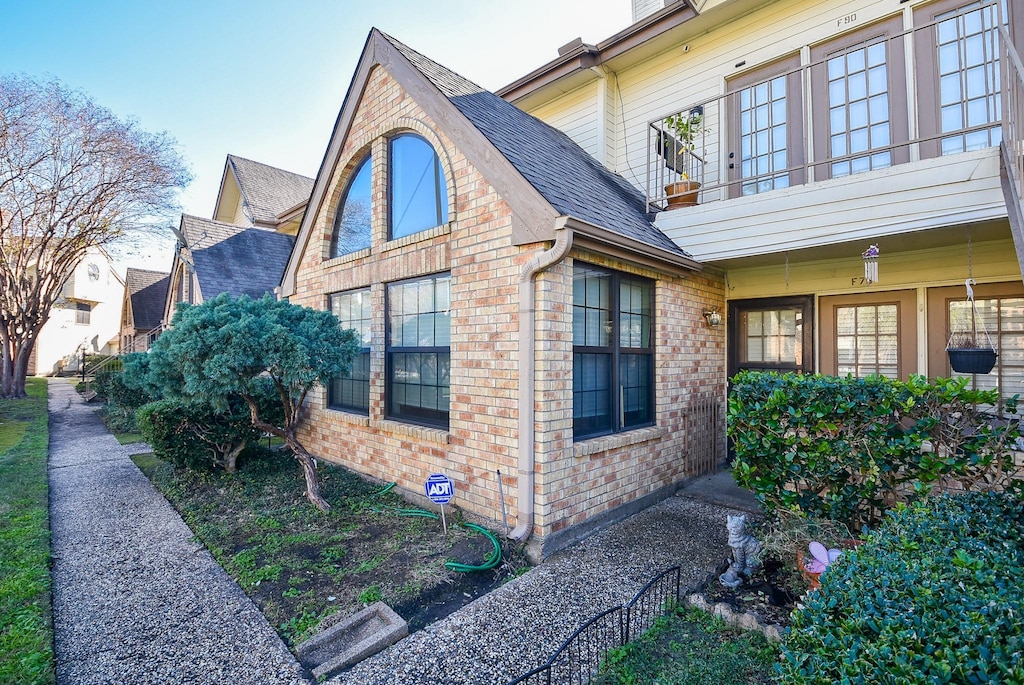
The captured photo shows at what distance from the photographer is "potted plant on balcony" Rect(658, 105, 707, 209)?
6918 mm

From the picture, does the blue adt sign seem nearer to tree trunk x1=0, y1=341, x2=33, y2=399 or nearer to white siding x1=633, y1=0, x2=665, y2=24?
white siding x1=633, y1=0, x2=665, y2=24

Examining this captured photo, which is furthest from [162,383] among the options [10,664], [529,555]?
[529,555]

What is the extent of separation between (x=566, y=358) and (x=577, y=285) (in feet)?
2.93

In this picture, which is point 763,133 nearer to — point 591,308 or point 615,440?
point 591,308

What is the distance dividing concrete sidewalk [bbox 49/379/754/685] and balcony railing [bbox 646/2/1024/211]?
4265mm

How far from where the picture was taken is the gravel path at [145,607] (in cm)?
312

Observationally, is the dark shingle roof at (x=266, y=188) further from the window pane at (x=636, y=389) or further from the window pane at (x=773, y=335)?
the window pane at (x=773, y=335)

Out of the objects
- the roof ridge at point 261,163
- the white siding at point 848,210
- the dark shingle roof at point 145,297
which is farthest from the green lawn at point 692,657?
the dark shingle roof at point 145,297

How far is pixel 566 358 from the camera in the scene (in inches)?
191

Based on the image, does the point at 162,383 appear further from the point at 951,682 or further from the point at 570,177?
the point at 951,682

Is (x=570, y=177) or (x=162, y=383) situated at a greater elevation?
(x=570, y=177)

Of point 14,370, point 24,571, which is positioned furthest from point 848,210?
point 14,370

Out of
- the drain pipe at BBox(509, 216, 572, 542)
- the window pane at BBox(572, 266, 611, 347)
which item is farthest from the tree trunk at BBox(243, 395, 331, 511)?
the window pane at BBox(572, 266, 611, 347)

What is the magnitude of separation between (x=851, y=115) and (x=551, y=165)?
400 centimetres
